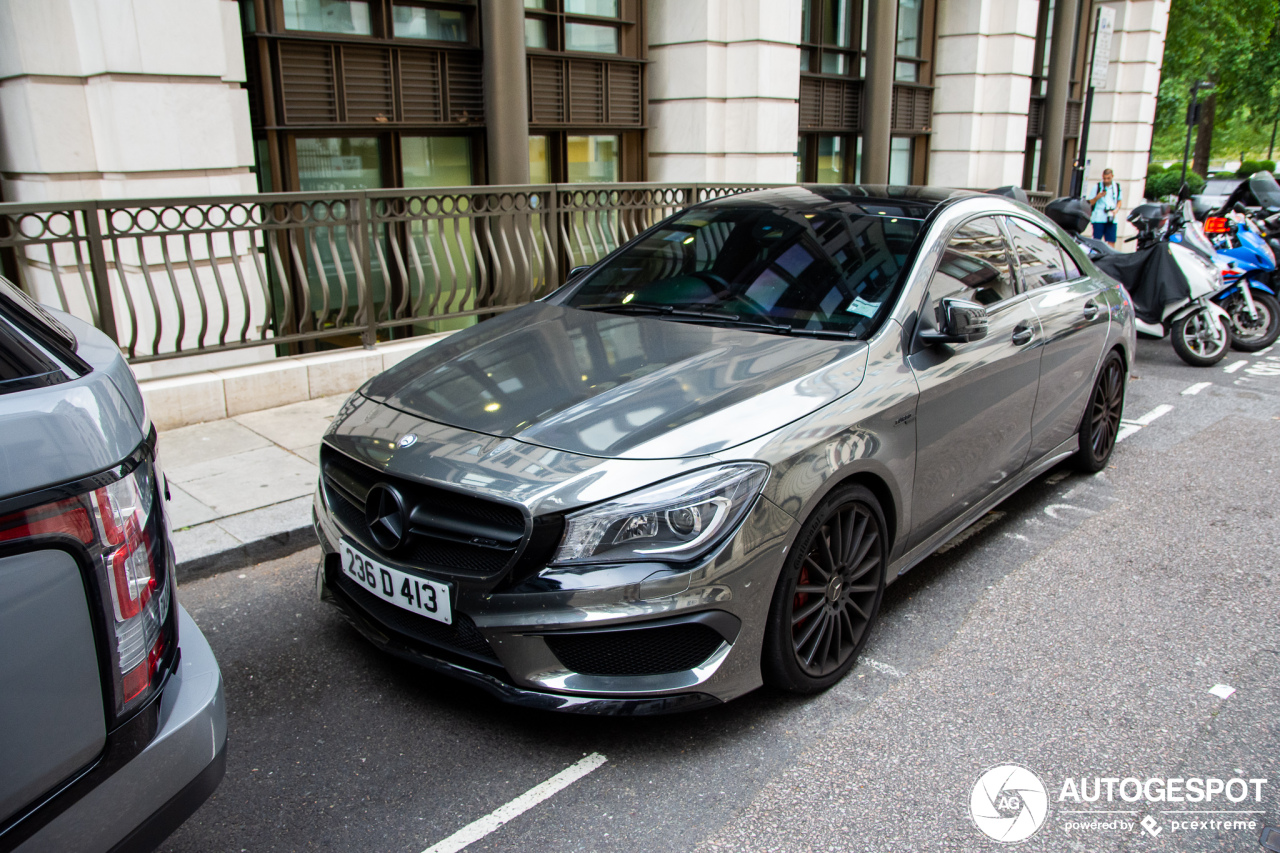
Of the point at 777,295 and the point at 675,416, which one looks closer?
the point at 675,416

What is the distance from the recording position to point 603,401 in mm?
3213

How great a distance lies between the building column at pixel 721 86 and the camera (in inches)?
488

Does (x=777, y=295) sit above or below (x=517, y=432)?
above

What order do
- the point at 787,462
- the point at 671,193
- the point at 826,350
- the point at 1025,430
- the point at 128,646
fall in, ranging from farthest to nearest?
the point at 671,193 → the point at 1025,430 → the point at 826,350 → the point at 787,462 → the point at 128,646

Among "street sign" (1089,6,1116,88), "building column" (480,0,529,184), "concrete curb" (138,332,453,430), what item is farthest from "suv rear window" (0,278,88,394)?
"street sign" (1089,6,1116,88)

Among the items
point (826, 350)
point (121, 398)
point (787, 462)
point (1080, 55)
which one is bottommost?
point (787, 462)

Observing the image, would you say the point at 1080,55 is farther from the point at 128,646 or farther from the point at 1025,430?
the point at 128,646

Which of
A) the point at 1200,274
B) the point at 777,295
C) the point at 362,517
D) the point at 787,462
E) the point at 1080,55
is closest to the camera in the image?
the point at 787,462

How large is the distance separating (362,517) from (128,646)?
4.64 feet

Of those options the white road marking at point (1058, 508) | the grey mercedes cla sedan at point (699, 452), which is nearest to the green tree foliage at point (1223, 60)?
the white road marking at point (1058, 508)

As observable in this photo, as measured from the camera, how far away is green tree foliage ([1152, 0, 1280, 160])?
29.7 m

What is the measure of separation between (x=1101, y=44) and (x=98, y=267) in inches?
545

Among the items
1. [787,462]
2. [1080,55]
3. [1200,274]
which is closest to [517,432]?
[787,462]

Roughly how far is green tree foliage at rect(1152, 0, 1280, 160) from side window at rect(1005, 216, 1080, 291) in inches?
1185
